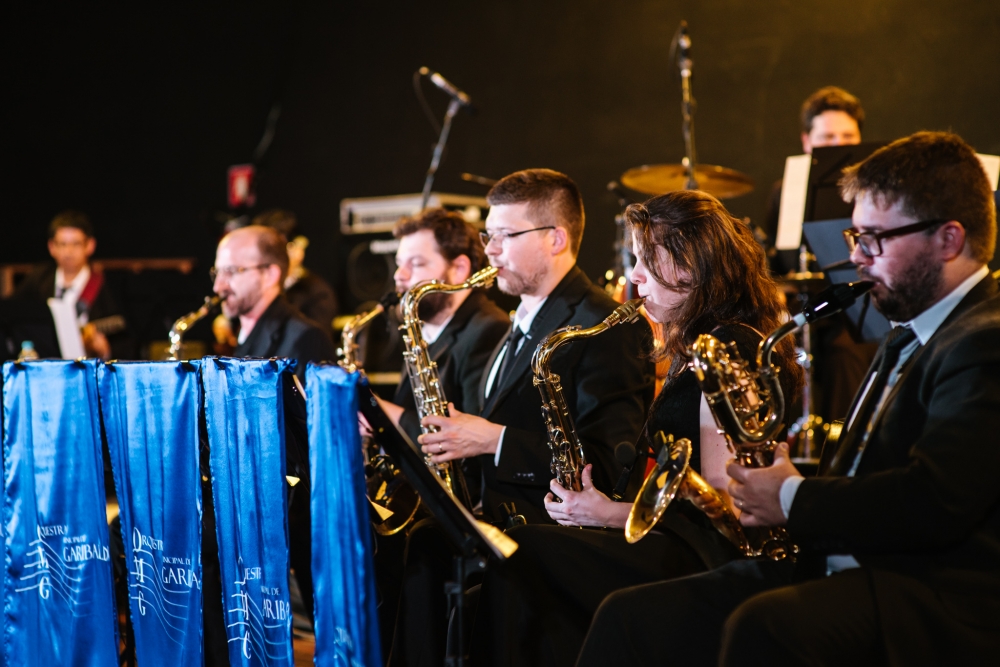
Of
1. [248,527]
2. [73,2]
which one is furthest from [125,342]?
[248,527]

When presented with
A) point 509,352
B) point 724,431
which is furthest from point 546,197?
point 724,431

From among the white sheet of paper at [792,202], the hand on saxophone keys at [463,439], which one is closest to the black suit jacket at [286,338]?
the hand on saxophone keys at [463,439]

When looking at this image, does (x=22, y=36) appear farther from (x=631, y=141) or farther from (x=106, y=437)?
(x=106, y=437)

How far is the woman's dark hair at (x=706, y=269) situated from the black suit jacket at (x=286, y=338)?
2.06 metres

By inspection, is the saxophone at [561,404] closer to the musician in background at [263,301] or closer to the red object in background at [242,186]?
the musician in background at [263,301]

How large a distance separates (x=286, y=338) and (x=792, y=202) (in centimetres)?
274

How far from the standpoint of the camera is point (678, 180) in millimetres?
5082

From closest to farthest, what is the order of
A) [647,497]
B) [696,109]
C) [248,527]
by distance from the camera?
[647,497] < [248,527] < [696,109]

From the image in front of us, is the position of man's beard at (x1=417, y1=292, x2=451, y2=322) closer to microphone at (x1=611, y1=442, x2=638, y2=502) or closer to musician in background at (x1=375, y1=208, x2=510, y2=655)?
musician in background at (x1=375, y1=208, x2=510, y2=655)

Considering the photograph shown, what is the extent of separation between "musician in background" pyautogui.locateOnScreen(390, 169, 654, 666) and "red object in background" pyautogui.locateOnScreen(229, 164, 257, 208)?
5.69 metres

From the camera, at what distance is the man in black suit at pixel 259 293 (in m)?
4.32

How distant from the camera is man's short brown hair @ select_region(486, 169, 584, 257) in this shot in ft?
11.0

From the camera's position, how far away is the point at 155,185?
29.2 ft

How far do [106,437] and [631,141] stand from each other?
196 inches
